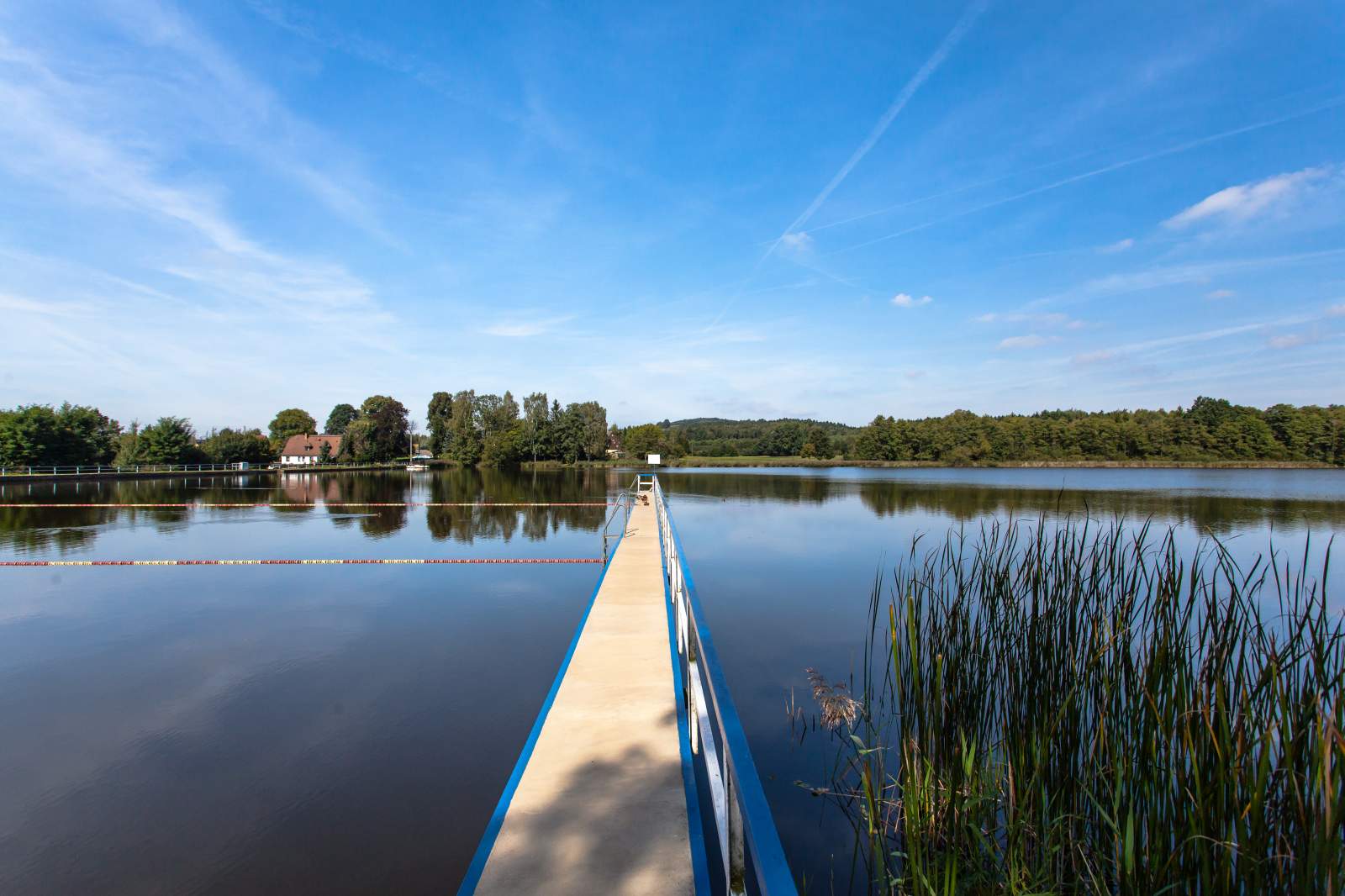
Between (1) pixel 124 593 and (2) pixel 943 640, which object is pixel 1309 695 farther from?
(1) pixel 124 593

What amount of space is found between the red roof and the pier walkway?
6965 cm

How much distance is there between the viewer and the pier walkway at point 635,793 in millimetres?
2188

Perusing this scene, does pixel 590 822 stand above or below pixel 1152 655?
below

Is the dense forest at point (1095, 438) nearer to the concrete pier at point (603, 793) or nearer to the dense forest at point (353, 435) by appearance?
the dense forest at point (353, 435)

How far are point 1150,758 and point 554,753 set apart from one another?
2980mm

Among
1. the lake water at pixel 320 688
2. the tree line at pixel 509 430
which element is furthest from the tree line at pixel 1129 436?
the lake water at pixel 320 688

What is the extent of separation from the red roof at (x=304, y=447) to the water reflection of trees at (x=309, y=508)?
2817cm

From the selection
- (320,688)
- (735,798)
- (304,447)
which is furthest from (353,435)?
(735,798)

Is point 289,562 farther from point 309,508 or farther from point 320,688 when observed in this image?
point 309,508

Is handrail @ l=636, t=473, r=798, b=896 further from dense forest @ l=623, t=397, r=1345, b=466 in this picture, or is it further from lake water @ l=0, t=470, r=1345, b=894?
dense forest @ l=623, t=397, r=1345, b=466

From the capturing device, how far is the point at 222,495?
91.0 feet

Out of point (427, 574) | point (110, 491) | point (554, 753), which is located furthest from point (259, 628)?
point (110, 491)

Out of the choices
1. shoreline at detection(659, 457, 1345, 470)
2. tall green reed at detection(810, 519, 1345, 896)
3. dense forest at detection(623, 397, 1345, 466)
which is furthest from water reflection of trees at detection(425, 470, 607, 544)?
dense forest at detection(623, 397, 1345, 466)

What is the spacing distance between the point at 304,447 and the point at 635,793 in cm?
7341
